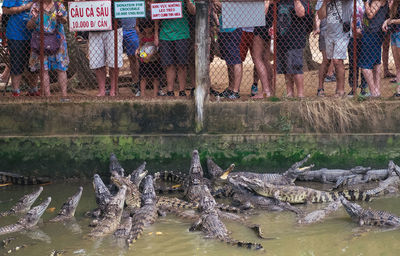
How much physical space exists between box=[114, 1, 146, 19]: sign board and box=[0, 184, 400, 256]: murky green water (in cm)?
284

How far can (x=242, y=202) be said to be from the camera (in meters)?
7.86

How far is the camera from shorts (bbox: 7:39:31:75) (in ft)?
29.5

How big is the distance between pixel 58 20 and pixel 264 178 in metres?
3.53

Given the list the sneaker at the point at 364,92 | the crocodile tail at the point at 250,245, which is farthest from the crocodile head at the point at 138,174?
the sneaker at the point at 364,92

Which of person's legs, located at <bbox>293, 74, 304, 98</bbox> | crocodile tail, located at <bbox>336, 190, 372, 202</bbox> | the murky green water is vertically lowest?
the murky green water

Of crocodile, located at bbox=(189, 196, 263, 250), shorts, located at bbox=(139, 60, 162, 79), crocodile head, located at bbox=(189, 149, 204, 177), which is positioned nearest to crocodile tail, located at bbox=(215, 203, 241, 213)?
crocodile, located at bbox=(189, 196, 263, 250)

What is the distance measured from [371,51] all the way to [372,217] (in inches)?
114

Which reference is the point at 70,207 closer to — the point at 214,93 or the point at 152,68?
the point at 152,68

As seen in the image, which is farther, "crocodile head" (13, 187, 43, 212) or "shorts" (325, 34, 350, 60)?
"shorts" (325, 34, 350, 60)

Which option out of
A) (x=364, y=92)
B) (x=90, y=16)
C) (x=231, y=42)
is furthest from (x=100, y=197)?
(x=364, y=92)

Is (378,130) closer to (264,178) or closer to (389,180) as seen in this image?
(389,180)

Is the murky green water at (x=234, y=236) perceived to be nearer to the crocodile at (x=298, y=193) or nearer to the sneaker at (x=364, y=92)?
the crocodile at (x=298, y=193)

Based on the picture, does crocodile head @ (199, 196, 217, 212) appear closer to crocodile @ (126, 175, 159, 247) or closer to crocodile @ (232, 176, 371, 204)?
crocodile @ (126, 175, 159, 247)

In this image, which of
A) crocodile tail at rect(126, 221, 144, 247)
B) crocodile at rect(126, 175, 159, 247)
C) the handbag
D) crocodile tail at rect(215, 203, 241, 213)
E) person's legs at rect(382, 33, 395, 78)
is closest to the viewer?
crocodile tail at rect(126, 221, 144, 247)
